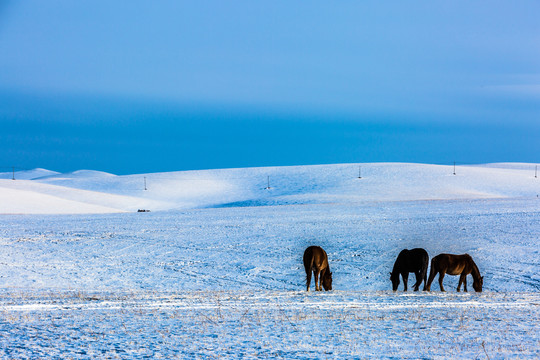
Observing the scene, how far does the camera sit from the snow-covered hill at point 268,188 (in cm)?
6175

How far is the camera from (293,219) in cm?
3841

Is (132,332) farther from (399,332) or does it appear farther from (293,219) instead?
(293,219)

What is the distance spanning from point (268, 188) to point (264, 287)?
59.6 m

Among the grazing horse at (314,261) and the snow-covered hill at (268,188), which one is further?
the snow-covered hill at (268,188)

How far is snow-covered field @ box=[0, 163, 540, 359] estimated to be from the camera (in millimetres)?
8203

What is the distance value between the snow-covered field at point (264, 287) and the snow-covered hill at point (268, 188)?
9.89 m

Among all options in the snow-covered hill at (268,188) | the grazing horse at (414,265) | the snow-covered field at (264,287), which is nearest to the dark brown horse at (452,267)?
the grazing horse at (414,265)

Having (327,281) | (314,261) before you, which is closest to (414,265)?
(327,281)

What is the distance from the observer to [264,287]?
60.1 ft

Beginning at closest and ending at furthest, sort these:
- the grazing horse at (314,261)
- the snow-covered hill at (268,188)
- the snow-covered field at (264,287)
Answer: the snow-covered field at (264,287) → the grazing horse at (314,261) → the snow-covered hill at (268,188)

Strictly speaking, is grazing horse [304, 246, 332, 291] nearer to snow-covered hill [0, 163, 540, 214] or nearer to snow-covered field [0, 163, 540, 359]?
snow-covered field [0, 163, 540, 359]

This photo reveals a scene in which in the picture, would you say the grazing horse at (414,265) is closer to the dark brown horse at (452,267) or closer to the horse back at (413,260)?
the horse back at (413,260)

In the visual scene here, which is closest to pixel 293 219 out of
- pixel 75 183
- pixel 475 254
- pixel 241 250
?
pixel 241 250

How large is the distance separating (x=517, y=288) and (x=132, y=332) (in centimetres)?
1318
